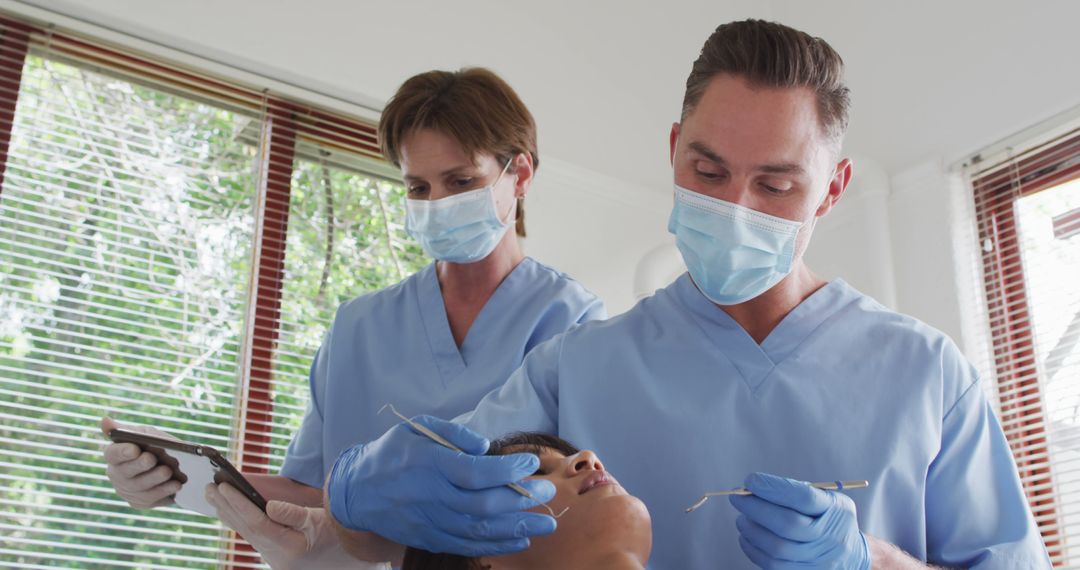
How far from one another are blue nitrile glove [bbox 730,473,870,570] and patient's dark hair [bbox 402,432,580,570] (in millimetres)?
362

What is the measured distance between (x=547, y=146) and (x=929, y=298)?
4.60 feet

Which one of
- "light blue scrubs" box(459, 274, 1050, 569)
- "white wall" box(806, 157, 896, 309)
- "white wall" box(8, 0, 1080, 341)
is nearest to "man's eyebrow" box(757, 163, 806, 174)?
"light blue scrubs" box(459, 274, 1050, 569)

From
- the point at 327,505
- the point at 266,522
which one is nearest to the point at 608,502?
the point at 327,505

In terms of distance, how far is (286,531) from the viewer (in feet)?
4.85

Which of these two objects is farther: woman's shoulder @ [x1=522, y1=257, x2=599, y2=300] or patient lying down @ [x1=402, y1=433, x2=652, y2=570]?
woman's shoulder @ [x1=522, y1=257, x2=599, y2=300]

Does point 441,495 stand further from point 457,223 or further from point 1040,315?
point 1040,315

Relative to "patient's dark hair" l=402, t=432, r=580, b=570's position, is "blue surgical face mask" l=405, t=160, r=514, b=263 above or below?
above

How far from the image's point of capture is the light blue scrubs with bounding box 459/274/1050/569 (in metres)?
1.41

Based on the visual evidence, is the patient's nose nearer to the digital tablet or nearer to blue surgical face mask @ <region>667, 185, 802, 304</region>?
blue surgical face mask @ <region>667, 185, 802, 304</region>

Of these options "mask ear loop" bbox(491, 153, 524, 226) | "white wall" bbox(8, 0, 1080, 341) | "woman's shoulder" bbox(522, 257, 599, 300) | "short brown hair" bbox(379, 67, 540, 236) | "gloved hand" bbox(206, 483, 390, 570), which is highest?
"white wall" bbox(8, 0, 1080, 341)

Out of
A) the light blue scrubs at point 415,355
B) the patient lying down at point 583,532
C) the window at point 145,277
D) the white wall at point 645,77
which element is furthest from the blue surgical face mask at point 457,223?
the white wall at point 645,77

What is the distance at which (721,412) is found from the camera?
1469 mm

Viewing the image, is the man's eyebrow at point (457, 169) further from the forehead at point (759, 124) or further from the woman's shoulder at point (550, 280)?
the forehead at point (759, 124)

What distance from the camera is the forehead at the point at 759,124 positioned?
144 centimetres
